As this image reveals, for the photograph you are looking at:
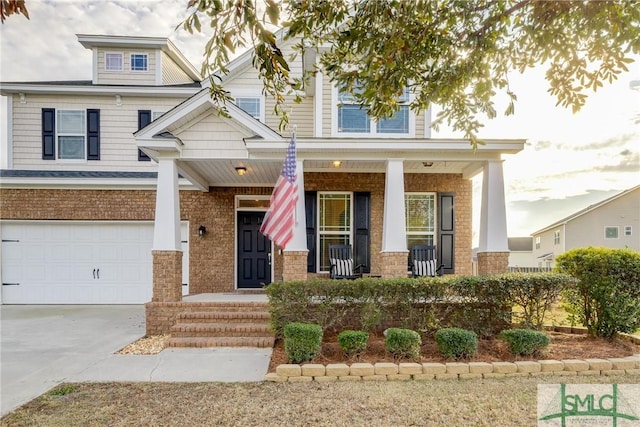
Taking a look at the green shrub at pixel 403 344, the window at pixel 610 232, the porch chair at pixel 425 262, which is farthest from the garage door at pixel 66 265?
the window at pixel 610 232

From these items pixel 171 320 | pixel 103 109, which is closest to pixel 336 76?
pixel 171 320

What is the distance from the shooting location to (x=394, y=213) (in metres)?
7.42

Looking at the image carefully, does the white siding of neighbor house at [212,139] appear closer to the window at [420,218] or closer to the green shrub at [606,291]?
the window at [420,218]

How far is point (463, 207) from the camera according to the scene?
31.2ft

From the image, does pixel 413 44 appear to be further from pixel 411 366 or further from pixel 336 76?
pixel 411 366

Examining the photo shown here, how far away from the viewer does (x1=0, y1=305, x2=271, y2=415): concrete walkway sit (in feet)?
15.3

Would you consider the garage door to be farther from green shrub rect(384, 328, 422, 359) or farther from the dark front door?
green shrub rect(384, 328, 422, 359)

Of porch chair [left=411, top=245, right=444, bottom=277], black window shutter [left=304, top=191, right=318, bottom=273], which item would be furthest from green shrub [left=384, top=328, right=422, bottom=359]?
black window shutter [left=304, top=191, right=318, bottom=273]

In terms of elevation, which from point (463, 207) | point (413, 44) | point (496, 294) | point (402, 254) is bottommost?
point (496, 294)

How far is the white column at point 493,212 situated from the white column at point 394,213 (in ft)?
5.41

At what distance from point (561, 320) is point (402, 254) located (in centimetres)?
349

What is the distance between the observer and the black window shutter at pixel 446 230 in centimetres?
929

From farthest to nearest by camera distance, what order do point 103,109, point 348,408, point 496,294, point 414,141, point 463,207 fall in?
point 103,109 → point 463,207 → point 414,141 → point 496,294 → point 348,408

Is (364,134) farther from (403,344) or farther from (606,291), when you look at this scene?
(606,291)
